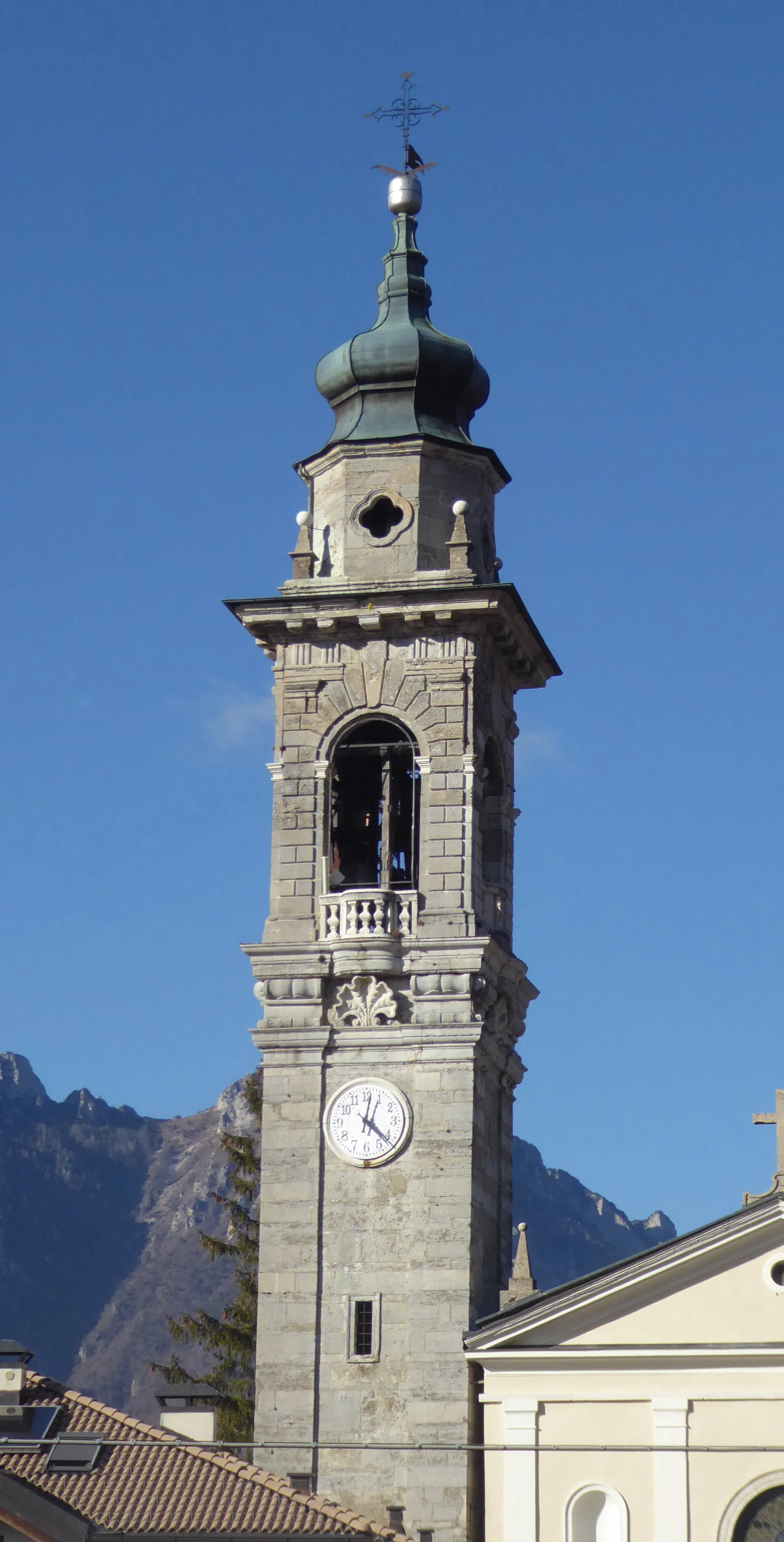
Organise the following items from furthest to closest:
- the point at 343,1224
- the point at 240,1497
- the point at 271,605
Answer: the point at 271,605 < the point at 343,1224 < the point at 240,1497

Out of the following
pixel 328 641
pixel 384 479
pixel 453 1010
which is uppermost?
pixel 384 479

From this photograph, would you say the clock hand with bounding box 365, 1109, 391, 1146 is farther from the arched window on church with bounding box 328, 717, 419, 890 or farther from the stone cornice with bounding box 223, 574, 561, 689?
the stone cornice with bounding box 223, 574, 561, 689

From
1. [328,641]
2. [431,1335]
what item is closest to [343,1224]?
[431,1335]

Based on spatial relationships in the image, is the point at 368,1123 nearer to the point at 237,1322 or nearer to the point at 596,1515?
the point at 596,1515

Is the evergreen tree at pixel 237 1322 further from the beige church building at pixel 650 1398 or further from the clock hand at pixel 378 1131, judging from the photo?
the beige church building at pixel 650 1398

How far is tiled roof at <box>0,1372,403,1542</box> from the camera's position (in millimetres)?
34438

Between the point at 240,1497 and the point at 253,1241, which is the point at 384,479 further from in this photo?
the point at 253,1241

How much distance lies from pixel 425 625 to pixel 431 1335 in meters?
10.9

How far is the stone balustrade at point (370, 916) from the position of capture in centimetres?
3888

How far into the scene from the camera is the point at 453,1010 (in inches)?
1516

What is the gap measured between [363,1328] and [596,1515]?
433 centimetres

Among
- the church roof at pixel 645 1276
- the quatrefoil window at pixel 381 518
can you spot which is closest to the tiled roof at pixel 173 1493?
the church roof at pixel 645 1276

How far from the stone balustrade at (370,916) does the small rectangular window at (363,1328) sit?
5.42m

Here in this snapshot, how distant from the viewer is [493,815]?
42.1 m
